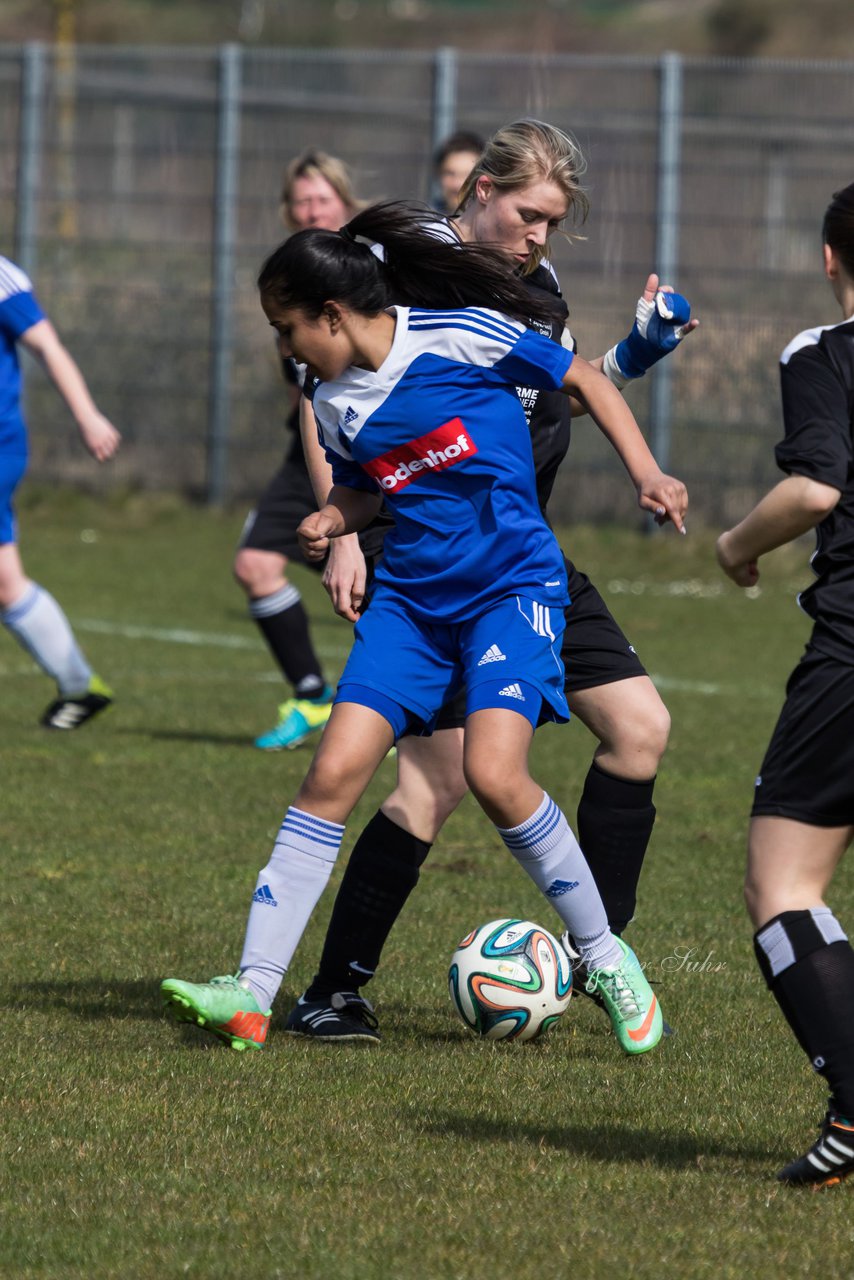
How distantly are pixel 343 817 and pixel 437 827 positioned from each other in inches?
18.2

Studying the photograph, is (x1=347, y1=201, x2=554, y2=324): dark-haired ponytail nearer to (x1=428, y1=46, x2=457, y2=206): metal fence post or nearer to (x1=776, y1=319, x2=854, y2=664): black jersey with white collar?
(x1=776, y1=319, x2=854, y2=664): black jersey with white collar

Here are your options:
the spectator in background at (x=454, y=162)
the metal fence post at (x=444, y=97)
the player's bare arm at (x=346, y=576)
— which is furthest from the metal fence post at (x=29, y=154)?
the player's bare arm at (x=346, y=576)

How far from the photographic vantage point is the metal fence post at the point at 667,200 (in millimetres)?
14750

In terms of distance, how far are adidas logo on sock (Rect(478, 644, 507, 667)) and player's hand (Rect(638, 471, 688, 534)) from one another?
0.47 meters

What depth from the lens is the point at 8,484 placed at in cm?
841

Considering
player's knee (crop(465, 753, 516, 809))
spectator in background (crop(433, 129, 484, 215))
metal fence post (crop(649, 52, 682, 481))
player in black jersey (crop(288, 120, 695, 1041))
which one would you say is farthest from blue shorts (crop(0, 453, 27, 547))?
metal fence post (crop(649, 52, 682, 481))

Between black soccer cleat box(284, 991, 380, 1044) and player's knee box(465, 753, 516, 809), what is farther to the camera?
black soccer cleat box(284, 991, 380, 1044)

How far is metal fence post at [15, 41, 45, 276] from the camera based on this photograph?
669 inches

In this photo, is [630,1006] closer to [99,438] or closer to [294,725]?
[99,438]

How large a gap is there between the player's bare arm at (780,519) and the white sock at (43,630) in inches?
215

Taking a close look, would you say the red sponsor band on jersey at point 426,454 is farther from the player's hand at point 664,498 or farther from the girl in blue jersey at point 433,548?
the player's hand at point 664,498

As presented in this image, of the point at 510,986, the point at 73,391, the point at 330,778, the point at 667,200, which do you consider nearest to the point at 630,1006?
the point at 510,986

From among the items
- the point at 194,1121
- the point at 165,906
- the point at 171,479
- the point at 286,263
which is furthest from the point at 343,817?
the point at 171,479

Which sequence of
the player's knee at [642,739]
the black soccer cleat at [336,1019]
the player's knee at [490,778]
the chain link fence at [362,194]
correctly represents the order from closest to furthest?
the player's knee at [490,778] → the black soccer cleat at [336,1019] → the player's knee at [642,739] → the chain link fence at [362,194]
